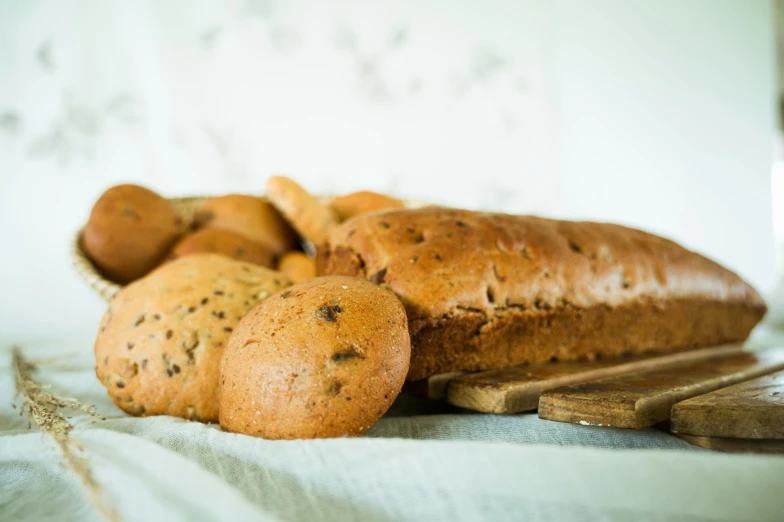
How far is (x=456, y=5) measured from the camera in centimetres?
427

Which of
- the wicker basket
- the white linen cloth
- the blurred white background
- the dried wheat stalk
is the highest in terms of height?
the blurred white background

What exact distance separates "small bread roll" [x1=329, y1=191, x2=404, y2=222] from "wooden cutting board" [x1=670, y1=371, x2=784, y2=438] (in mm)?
1366

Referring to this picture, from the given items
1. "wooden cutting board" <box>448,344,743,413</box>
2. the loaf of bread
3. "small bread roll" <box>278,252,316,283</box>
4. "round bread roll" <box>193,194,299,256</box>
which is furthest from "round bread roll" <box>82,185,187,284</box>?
"wooden cutting board" <box>448,344,743,413</box>

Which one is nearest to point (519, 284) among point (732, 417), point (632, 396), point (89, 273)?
point (632, 396)

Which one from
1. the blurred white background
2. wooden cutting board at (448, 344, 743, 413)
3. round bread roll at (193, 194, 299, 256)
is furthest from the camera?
the blurred white background

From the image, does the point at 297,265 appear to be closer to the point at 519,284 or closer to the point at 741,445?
the point at 519,284

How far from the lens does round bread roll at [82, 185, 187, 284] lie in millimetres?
1780

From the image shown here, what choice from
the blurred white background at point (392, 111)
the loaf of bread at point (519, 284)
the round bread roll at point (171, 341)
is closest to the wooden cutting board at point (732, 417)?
the loaf of bread at point (519, 284)

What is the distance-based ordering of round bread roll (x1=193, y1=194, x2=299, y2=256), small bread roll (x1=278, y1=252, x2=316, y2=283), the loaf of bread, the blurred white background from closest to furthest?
1. the loaf of bread
2. small bread roll (x1=278, y1=252, x2=316, y2=283)
3. round bread roll (x1=193, y1=194, x2=299, y2=256)
4. the blurred white background

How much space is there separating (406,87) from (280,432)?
11.9ft

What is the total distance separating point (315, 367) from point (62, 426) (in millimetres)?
407

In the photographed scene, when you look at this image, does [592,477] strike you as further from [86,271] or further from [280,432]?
[86,271]

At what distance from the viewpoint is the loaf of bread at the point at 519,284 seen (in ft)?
3.93

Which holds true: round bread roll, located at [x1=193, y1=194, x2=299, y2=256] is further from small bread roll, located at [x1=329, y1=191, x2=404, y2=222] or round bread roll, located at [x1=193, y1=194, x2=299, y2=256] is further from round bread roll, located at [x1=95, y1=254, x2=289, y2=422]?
round bread roll, located at [x1=95, y1=254, x2=289, y2=422]
